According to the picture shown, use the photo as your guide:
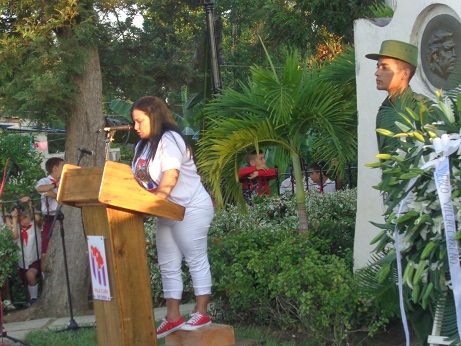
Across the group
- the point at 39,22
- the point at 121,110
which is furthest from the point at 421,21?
the point at 121,110

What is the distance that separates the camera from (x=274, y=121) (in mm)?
6820

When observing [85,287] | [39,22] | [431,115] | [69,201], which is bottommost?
[85,287]

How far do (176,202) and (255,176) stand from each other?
4.31 m

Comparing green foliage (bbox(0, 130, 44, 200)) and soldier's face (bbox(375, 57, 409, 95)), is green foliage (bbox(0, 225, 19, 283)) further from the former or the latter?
soldier's face (bbox(375, 57, 409, 95))

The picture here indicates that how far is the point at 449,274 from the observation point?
3795 millimetres

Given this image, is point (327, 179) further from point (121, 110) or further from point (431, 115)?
point (431, 115)

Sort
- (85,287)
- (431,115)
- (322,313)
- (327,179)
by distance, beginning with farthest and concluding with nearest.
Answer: (327,179), (85,287), (322,313), (431,115)

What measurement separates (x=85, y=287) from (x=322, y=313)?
4087 millimetres

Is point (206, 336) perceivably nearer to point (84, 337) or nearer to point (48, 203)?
point (84, 337)

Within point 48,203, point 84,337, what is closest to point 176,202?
point 84,337

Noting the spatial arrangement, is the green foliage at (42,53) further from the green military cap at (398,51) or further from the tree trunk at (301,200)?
the green military cap at (398,51)

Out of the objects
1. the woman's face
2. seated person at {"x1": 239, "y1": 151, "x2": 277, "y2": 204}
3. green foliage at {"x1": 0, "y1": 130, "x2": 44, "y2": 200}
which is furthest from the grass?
green foliage at {"x1": 0, "y1": 130, "x2": 44, "y2": 200}

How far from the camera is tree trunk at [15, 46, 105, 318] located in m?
8.96

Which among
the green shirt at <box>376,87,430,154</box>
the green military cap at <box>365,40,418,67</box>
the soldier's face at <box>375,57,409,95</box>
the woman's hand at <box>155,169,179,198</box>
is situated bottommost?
the woman's hand at <box>155,169,179,198</box>
